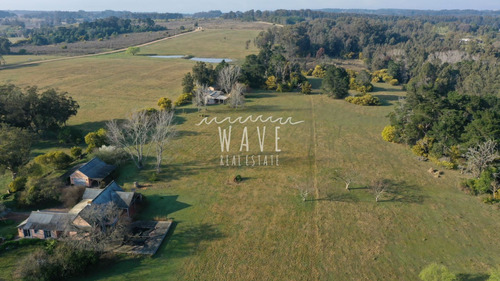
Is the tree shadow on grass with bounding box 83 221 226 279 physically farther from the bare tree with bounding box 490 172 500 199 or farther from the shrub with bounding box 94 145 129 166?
the bare tree with bounding box 490 172 500 199

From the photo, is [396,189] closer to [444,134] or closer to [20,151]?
[444,134]

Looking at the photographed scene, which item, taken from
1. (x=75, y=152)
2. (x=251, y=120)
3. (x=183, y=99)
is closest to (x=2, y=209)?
(x=75, y=152)

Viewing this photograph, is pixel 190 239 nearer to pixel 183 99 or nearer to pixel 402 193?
pixel 402 193

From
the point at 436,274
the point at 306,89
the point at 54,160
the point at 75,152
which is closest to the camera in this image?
the point at 436,274

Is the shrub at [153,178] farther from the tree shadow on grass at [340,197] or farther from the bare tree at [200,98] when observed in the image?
the bare tree at [200,98]

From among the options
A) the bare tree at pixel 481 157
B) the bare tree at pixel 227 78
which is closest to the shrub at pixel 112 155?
the bare tree at pixel 227 78

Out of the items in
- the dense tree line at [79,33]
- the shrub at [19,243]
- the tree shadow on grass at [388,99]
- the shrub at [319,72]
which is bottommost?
the shrub at [19,243]

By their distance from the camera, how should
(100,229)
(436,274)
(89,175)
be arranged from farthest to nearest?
(89,175) < (100,229) < (436,274)

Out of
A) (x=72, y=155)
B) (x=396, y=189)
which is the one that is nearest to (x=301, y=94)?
(x=396, y=189)
